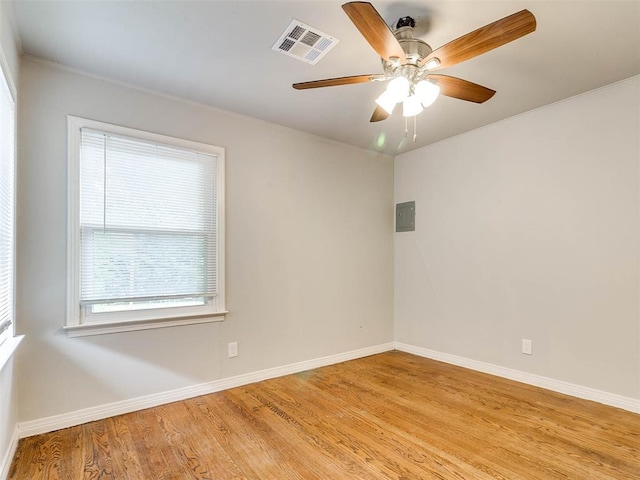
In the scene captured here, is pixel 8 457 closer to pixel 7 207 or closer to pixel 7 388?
pixel 7 388

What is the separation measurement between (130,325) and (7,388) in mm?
779

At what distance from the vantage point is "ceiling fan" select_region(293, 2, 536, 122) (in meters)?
1.52

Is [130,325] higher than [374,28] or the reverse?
the reverse

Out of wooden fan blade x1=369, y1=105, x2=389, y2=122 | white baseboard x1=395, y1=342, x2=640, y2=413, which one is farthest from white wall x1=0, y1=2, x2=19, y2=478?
white baseboard x1=395, y1=342, x2=640, y2=413

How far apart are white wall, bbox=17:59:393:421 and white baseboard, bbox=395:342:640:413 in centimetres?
69

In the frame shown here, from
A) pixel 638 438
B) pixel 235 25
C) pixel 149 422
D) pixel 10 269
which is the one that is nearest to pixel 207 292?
pixel 149 422

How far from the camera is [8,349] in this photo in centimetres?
189

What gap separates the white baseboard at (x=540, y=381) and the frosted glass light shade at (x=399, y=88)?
2.71 metres

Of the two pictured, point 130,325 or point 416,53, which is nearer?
point 416,53

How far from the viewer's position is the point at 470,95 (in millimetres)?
2209

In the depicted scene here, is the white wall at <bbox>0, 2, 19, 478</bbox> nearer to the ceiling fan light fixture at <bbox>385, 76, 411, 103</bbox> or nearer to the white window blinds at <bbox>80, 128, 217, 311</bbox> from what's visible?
the white window blinds at <bbox>80, 128, 217, 311</bbox>

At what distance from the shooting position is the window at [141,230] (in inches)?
98.3

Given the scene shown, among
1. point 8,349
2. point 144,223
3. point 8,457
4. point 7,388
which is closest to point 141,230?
point 144,223

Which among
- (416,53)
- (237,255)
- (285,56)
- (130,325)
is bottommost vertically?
(130,325)
